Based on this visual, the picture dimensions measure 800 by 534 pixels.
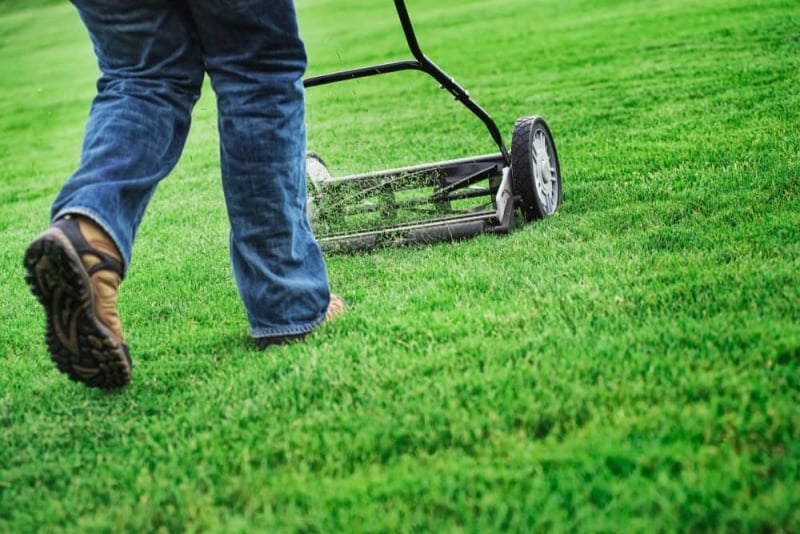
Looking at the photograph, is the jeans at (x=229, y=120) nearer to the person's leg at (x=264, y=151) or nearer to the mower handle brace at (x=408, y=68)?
the person's leg at (x=264, y=151)

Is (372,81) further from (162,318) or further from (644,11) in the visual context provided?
(162,318)

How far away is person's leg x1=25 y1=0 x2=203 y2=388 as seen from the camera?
2.22m

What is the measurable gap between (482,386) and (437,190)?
2436 millimetres

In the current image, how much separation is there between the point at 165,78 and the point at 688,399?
1.58m

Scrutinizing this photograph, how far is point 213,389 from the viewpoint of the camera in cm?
240

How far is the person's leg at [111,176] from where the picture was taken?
222cm

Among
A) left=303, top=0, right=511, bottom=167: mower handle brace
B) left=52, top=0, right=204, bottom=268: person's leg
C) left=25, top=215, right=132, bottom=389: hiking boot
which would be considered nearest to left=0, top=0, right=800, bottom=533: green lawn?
left=25, top=215, right=132, bottom=389: hiking boot

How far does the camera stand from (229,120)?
2.62 metres

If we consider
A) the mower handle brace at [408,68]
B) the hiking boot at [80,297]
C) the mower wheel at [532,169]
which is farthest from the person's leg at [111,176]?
the mower wheel at [532,169]

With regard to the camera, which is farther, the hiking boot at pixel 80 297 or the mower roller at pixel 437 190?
the mower roller at pixel 437 190

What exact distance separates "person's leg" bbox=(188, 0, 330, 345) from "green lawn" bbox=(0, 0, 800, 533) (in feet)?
0.49

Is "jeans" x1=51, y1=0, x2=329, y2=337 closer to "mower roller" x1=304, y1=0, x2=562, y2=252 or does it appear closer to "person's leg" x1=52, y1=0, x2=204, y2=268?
"person's leg" x1=52, y1=0, x2=204, y2=268

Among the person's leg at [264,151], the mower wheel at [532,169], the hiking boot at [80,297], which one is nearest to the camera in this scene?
the hiking boot at [80,297]

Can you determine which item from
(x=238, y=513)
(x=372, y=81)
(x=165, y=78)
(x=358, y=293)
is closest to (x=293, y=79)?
(x=165, y=78)
